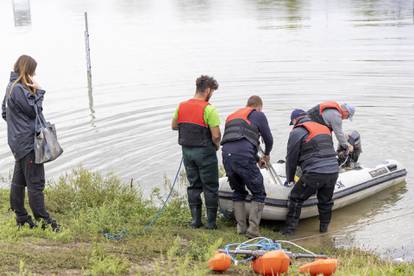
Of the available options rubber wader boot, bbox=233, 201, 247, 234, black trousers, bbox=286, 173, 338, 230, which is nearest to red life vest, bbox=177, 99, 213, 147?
rubber wader boot, bbox=233, 201, 247, 234

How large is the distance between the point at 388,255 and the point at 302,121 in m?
1.99

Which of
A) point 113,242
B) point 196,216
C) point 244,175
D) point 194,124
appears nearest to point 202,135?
point 194,124

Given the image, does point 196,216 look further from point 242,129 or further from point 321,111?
point 321,111

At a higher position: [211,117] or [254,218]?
[211,117]

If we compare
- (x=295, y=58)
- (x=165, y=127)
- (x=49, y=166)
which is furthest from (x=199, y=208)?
(x=295, y=58)

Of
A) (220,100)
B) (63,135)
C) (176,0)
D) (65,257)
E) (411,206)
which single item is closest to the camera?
(65,257)

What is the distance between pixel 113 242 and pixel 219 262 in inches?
58.9

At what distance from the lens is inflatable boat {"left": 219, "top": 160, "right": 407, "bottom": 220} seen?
8.62 meters

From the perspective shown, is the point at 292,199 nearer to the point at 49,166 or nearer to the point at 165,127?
the point at 49,166

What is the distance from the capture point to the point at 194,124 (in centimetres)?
775

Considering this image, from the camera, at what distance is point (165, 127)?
14.5 meters

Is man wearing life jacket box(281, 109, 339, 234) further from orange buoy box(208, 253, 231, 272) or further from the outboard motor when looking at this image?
orange buoy box(208, 253, 231, 272)

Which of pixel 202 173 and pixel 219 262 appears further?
pixel 202 173

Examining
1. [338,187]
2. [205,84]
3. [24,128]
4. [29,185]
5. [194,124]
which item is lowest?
[338,187]
